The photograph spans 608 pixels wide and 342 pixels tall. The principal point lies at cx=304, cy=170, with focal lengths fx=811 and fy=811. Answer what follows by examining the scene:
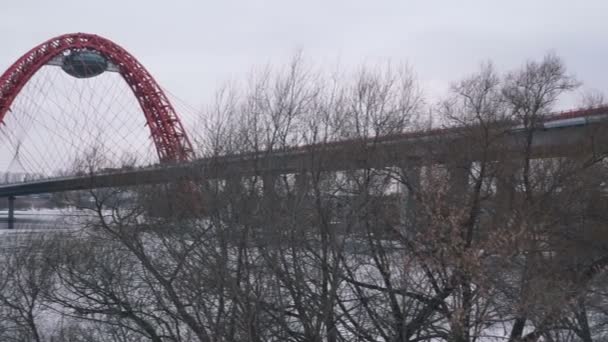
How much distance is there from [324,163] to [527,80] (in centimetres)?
613

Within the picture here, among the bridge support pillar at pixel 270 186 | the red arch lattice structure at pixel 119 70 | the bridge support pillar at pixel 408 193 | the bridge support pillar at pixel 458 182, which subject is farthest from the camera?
the red arch lattice structure at pixel 119 70

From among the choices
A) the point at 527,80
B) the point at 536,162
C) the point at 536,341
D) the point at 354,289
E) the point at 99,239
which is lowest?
the point at 536,341

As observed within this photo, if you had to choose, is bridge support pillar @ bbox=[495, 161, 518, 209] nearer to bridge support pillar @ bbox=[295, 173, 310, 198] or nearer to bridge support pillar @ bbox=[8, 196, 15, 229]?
bridge support pillar @ bbox=[295, 173, 310, 198]

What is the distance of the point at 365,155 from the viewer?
40.8 feet

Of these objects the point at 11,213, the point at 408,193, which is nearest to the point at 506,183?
the point at 408,193

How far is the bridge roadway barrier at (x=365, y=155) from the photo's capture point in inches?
462

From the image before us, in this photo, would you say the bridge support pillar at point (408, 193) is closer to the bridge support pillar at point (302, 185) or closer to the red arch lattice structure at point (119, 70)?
the bridge support pillar at point (302, 185)

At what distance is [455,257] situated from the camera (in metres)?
9.50

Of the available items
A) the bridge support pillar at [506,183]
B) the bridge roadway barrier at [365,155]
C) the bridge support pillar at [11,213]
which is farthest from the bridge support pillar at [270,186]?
the bridge support pillar at [11,213]

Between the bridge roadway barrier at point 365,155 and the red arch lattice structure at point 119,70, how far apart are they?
2392cm

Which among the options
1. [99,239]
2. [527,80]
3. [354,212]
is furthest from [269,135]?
[527,80]

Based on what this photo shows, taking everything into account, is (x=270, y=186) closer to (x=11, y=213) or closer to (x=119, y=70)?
(x=11, y=213)

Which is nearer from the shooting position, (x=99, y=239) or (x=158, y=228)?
(x=158, y=228)

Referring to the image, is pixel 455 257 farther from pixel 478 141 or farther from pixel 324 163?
pixel 478 141
